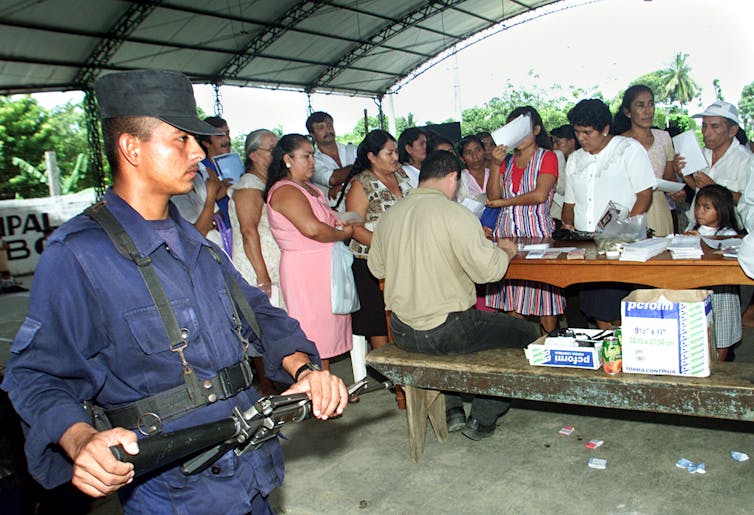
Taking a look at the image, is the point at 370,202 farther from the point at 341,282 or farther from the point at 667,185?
the point at 667,185

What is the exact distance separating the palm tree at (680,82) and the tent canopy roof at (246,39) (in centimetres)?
3552

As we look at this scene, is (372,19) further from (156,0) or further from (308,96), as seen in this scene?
(156,0)

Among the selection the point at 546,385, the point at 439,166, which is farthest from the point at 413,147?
the point at 546,385

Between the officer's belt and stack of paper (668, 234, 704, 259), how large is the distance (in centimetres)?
259

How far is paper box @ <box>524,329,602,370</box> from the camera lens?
10.3 feet

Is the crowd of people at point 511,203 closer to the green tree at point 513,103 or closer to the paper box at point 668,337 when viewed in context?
the paper box at point 668,337

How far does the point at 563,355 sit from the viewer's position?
Result: 3.21m

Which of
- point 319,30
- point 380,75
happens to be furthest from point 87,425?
point 380,75

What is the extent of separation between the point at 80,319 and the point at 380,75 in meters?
24.2

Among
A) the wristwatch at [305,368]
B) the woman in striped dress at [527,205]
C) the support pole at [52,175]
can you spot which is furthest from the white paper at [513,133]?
the support pole at [52,175]

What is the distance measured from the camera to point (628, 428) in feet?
12.3

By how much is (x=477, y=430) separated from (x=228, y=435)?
267cm

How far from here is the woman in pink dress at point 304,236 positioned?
408 cm

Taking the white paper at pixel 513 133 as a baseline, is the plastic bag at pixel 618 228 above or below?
below
